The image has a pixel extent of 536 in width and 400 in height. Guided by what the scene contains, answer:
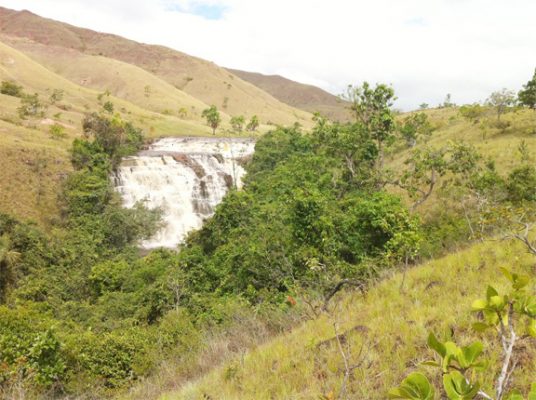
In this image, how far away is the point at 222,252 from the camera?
61.4ft

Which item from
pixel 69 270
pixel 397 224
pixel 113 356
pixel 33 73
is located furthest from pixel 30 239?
pixel 33 73

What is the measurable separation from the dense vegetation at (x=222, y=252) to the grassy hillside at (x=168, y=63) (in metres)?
99.8

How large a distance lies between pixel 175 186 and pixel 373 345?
1205 inches

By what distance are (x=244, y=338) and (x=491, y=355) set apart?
3.79 m

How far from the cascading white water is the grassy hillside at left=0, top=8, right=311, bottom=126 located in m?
87.3

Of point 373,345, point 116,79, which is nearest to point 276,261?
point 373,345

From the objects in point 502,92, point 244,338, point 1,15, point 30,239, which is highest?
point 1,15

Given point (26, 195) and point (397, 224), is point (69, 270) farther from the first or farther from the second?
point (397, 224)

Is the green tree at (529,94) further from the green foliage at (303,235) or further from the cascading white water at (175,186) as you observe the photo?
the cascading white water at (175,186)

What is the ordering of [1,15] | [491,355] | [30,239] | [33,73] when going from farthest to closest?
[1,15] → [33,73] → [30,239] → [491,355]

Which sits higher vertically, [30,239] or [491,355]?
[491,355]

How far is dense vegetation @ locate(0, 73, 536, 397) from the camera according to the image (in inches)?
425

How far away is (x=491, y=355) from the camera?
3.36 meters

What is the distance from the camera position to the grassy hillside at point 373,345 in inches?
141
